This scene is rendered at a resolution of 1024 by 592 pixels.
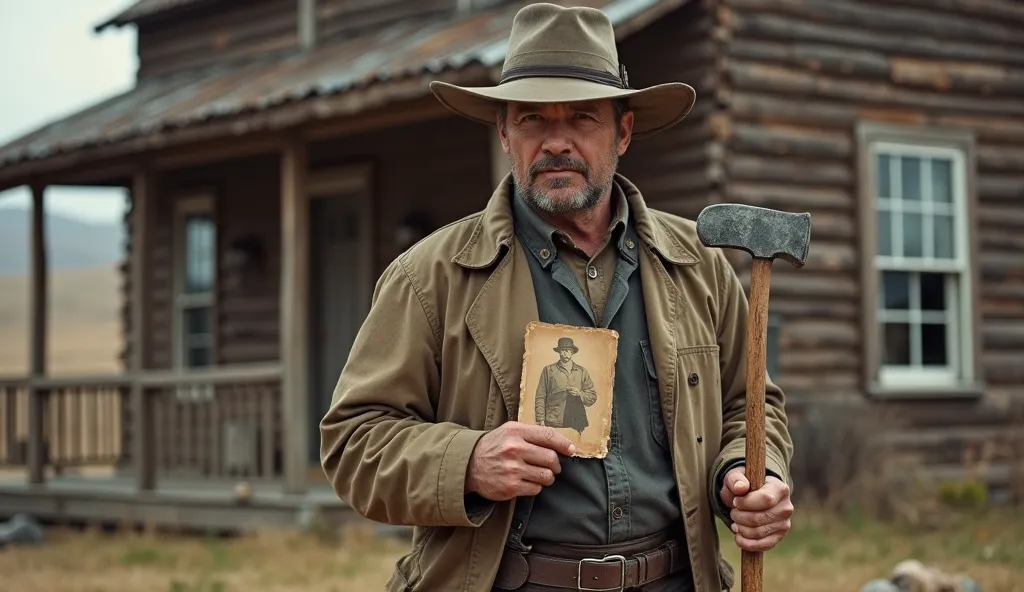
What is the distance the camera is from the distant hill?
87.6 metres

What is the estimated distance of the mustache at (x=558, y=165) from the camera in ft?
10.3

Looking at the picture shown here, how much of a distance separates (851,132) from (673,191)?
159 centimetres

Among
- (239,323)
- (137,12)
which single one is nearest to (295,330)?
(239,323)

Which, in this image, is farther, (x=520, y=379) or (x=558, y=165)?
(x=558, y=165)

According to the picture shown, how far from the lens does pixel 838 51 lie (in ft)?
32.8

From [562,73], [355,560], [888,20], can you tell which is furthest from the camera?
[888,20]

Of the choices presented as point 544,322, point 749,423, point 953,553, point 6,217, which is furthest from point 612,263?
point 6,217

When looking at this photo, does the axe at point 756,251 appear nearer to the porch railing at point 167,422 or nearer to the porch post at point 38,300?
the porch railing at point 167,422

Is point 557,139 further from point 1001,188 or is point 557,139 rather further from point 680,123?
point 1001,188

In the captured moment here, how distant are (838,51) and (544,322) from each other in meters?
7.61

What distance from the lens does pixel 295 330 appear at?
9.33m

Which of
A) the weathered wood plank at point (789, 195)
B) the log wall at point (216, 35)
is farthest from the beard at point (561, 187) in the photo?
the log wall at point (216, 35)

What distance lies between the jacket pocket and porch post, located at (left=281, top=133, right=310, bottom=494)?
6432 millimetres

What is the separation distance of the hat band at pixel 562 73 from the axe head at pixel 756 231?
40cm
